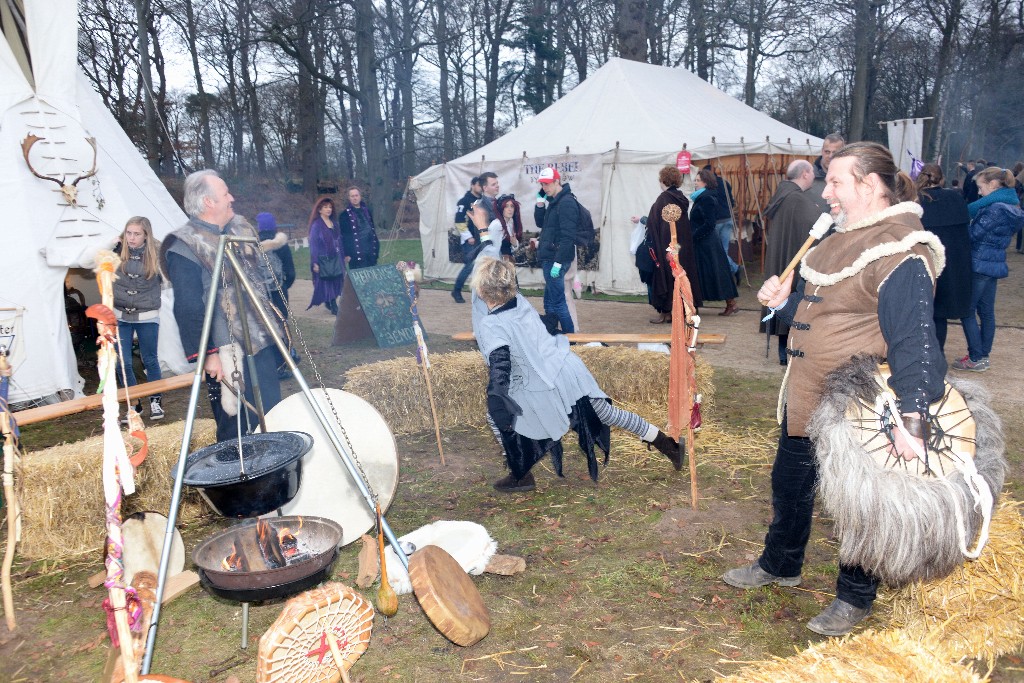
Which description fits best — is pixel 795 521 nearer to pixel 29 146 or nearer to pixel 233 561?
pixel 233 561

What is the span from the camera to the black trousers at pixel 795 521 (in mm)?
2986

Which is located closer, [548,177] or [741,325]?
[548,177]

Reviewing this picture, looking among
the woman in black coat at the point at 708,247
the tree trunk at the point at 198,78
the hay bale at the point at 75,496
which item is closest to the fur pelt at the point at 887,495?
the hay bale at the point at 75,496

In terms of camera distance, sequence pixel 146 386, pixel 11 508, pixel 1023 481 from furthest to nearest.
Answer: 1. pixel 146 386
2. pixel 1023 481
3. pixel 11 508

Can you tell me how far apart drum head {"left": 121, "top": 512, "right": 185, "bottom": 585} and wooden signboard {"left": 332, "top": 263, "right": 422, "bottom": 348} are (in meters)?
5.06

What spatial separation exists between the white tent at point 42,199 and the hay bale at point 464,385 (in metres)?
2.98

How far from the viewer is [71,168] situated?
7176 millimetres

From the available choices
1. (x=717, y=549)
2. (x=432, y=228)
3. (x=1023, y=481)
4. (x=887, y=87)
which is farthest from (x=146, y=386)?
(x=887, y=87)

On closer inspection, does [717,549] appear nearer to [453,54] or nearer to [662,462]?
[662,462]

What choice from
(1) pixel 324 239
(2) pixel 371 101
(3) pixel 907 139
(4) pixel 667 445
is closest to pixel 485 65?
(2) pixel 371 101

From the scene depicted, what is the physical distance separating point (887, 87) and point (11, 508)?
3941 centimetres

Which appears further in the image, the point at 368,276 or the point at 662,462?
the point at 368,276

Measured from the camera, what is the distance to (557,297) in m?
7.76

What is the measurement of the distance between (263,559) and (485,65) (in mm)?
31772
